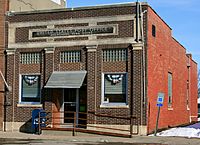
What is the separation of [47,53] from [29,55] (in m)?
1.28

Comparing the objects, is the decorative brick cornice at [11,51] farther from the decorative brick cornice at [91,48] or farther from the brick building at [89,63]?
the decorative brick cornice at [91,48]

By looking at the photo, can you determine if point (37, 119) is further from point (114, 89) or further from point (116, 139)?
point (116, 139)

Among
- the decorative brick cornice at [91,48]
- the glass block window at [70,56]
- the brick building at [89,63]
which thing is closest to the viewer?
the brick building at [89,63]

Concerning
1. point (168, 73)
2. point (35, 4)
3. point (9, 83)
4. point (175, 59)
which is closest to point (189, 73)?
point (175, 59)

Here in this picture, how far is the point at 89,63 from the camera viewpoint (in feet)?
78.1

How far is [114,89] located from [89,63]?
1.97 m

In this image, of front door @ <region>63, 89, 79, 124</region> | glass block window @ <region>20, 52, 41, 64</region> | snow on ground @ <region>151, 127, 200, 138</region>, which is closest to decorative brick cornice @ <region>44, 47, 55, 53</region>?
glass block window @ <region>20, 52, 41, 64</region>

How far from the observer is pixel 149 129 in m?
23.1

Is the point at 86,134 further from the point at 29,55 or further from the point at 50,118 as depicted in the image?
the point at 29,55

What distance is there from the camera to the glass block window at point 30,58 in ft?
82.9

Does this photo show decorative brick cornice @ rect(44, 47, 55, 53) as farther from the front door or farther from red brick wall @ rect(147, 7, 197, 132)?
red brick wall @ rect(147, 7, 197, 132)

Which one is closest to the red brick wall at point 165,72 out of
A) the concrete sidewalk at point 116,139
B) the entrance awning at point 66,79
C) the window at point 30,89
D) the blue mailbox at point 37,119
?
the concrete sidewalk at point 116,139

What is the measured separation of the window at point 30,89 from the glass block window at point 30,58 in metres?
0.86

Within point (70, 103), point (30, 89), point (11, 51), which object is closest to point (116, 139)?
point (70, 103)
